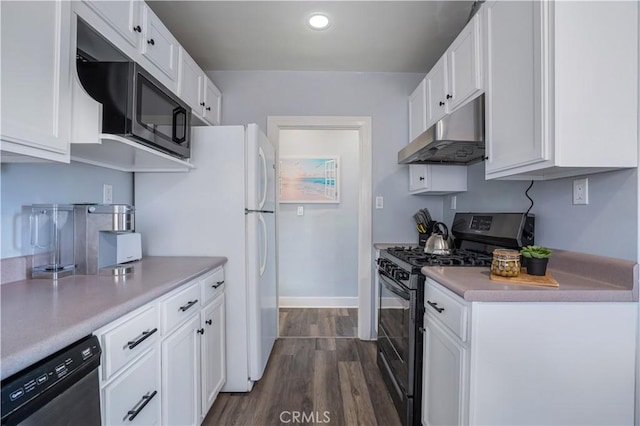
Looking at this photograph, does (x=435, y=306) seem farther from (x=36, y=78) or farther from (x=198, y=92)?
(x=198, y=92)

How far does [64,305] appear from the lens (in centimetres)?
92

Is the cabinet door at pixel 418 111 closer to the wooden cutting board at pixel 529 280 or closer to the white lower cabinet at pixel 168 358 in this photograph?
the wooden cutting board at pixel 529 280

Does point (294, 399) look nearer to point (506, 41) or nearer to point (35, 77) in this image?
point (35, 77)

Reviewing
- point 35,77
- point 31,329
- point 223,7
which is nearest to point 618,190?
point 31,329

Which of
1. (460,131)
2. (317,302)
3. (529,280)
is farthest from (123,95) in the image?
(317,302)

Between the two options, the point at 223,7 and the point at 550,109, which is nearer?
the point at 550,109

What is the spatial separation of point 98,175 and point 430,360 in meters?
1.99

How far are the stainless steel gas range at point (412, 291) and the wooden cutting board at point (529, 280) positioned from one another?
32cm

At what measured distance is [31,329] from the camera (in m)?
0.73

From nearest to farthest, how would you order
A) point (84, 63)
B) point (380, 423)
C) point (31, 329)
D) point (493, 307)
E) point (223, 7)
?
point (31, 329), point (493, 307), point (84, 63), point (380, 423), point (223, 7)

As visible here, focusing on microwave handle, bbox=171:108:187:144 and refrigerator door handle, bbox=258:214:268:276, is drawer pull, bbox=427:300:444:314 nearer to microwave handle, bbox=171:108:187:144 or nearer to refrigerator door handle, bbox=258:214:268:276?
refrigerator door handle, bbox=258:214:268:276

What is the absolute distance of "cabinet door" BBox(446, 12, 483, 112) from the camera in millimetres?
1586

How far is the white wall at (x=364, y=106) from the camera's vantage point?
2736 mm

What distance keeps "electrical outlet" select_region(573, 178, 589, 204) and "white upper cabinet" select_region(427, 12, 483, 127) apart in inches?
25.3
